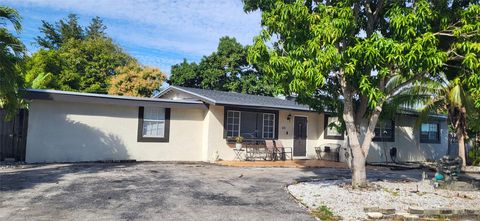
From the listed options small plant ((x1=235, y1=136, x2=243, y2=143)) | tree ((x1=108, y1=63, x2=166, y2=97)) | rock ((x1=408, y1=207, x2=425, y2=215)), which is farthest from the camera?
tree ((x1=108, y1=63, x2=166, y2=97))

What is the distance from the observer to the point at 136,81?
1320 inches

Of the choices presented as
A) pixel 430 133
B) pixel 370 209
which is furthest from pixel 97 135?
pixel 430 133

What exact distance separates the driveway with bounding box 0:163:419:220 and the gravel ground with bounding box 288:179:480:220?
0.62m

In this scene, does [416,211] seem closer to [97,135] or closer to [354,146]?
[354,146]

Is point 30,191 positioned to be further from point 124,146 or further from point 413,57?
point 413,57

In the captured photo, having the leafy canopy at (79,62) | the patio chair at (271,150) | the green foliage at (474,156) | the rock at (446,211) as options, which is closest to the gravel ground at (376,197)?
the rock at (446,211)

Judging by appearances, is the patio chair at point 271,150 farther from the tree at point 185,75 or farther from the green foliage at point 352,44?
the tree at point 185,75

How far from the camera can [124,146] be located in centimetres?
1611

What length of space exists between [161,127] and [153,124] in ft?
1.17

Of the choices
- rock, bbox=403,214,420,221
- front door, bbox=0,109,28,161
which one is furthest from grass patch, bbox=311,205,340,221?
front door, bbox=0,109,28,161

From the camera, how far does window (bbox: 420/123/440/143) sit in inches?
961

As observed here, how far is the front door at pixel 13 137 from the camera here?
46.8ft

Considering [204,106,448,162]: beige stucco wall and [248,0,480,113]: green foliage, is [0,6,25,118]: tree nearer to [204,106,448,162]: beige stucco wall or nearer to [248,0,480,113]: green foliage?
[248,0,480,113]: green foliage

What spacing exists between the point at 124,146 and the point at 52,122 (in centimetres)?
273
